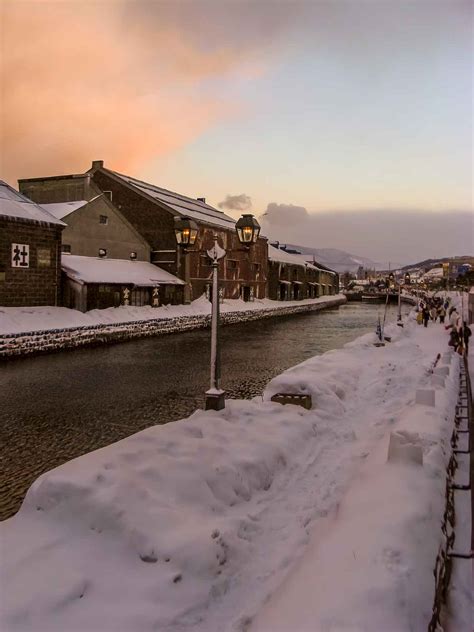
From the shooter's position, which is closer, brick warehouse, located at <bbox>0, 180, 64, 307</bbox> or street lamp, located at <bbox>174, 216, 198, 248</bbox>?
street lamp, located at <bbox>174, 216, 198, 248</bbox>

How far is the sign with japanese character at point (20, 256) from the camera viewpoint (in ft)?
80.4

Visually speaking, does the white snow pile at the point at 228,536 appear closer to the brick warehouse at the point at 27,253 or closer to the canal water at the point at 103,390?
A: the canal water at the point at 103,390

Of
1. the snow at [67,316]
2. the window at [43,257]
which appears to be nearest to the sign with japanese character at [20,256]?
the window at [43,257]

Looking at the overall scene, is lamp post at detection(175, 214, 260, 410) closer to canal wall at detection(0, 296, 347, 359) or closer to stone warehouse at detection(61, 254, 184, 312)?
canal wall at detection(0, 296, 347, 359)

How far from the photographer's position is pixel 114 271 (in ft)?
106

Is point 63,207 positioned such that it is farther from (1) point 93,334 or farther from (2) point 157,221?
(1) point 93,334

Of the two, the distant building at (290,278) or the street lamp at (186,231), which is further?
the distant building at (290,278)

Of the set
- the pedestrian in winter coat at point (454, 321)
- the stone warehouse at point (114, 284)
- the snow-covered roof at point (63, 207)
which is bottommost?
the pedestrian in winter coat at point (454, 321)

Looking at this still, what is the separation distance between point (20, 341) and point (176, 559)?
57.3 feet

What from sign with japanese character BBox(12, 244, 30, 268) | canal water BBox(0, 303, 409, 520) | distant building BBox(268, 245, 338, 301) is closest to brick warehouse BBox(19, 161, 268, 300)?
sign with japanese character BBox(12, 244, 30, 268)

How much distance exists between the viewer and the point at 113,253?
35.8 meters

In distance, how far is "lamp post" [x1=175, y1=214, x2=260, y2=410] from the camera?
29.3 ft

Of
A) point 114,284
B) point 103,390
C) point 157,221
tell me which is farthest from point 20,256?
point 157,221

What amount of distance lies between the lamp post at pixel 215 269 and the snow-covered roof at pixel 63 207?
23.7 meters
